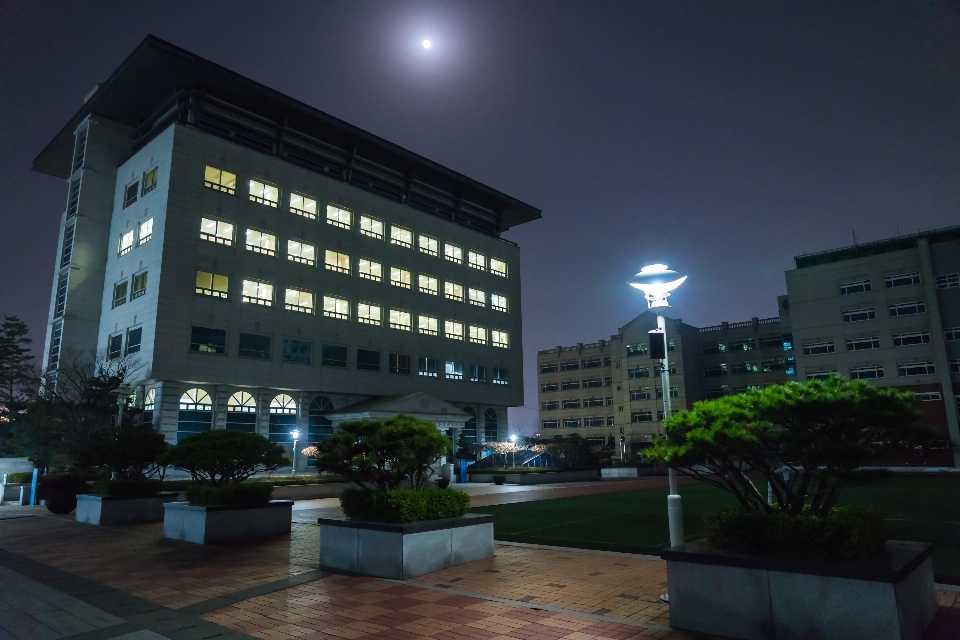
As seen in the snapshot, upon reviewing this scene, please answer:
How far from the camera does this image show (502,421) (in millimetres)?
64125

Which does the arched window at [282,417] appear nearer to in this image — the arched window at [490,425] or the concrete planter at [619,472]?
the arched window at [490,425]

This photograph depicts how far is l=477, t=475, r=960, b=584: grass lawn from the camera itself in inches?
523

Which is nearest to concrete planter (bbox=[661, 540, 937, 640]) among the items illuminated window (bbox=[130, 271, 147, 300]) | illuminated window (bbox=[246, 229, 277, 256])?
illuminated window (bbox=[246, 229, 277, 256])

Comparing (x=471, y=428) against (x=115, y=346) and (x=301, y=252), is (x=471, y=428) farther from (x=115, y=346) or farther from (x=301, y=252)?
(x=115, y=346)

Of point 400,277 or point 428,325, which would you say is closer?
point 400,277

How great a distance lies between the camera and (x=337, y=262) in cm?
4975

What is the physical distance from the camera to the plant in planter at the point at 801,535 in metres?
6.48

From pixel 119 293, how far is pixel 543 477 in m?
34.8

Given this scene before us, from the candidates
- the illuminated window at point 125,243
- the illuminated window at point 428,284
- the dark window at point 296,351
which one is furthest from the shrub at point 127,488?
the illuminated window at point 428,284

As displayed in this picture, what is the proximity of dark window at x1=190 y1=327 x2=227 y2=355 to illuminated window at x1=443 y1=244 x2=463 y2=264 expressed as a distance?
23888 millimetres

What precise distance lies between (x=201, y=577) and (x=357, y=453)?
11.7 ft

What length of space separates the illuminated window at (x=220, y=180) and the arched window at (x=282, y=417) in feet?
52.4

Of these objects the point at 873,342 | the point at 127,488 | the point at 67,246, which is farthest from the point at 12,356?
the point at 873,342

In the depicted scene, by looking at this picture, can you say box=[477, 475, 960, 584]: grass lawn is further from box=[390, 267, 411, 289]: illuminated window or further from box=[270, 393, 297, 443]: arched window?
box=[390, 267, 411, 289]: illuminated window
